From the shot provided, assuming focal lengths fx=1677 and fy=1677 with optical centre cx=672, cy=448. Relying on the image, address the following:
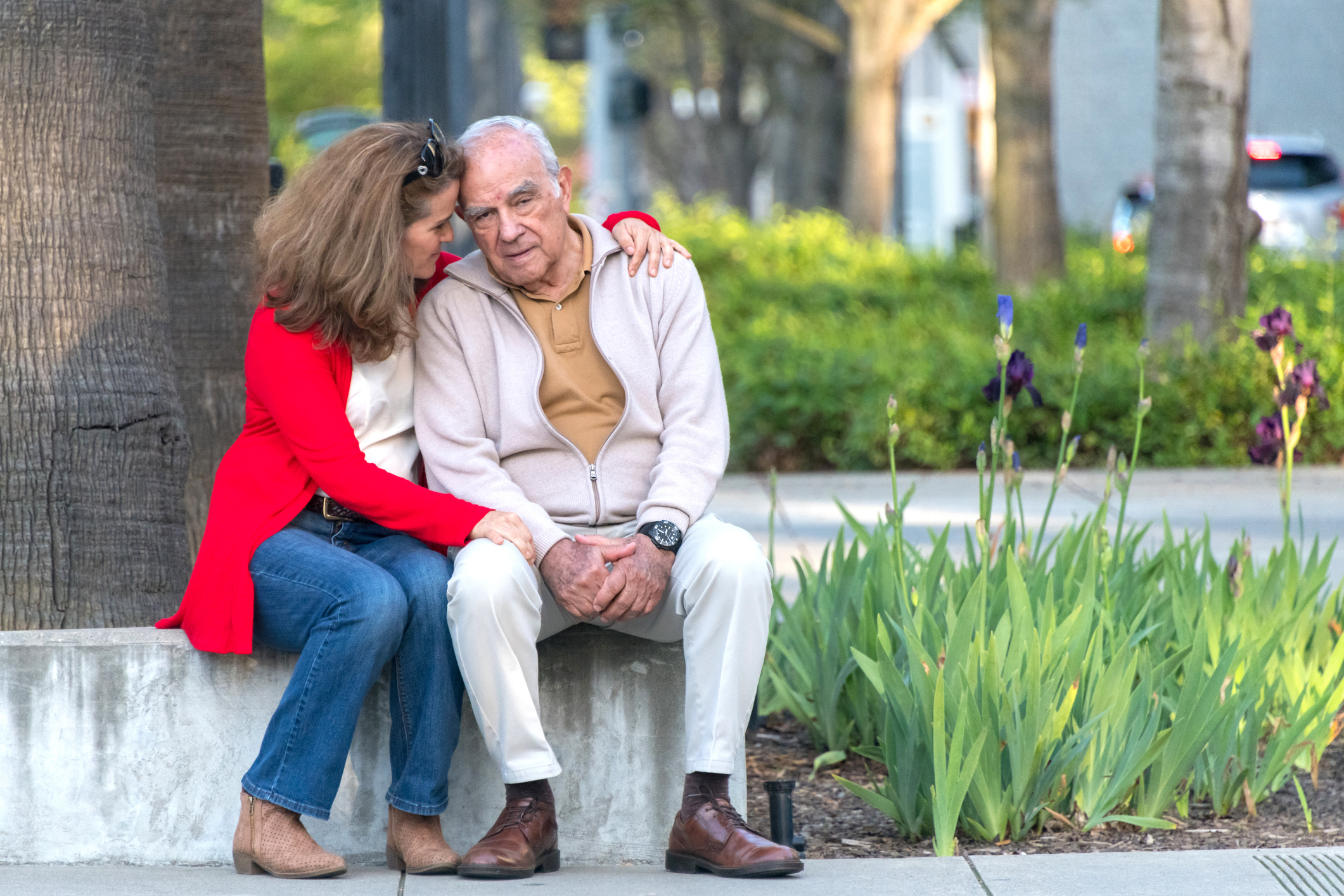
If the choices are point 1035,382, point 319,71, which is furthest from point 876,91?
point 319,71

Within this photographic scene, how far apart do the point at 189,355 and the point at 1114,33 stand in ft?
83.6

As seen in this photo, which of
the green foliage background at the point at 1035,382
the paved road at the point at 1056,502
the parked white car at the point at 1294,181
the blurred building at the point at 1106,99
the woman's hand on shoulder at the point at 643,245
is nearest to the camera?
the woman's hand on shoulder at the point at 643,245

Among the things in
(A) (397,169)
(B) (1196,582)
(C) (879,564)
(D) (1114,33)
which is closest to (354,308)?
(A) (397,169)

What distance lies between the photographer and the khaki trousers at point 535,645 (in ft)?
10.7

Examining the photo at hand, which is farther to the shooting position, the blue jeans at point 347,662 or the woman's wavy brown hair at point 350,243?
the woman's wavy brown hair at point 350,243

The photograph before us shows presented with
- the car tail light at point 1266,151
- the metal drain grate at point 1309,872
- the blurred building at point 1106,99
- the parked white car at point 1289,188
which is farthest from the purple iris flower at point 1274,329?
the blurred building at point 1106,99

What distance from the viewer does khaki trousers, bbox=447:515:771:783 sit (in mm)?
3256

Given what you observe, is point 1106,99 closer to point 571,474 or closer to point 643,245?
point 643,245

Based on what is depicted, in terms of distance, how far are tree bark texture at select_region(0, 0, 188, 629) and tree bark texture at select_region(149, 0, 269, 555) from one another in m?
0.93

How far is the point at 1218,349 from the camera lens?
891cm

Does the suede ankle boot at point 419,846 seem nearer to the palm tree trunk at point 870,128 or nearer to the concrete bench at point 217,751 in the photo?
the concrete bench at point 217,751

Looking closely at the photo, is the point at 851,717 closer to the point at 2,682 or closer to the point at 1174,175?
the point at 2,682

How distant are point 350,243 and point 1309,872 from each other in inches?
89.6

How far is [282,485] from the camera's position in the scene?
346cm
